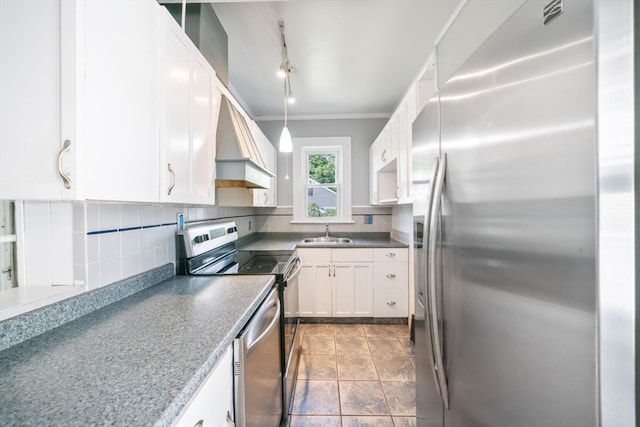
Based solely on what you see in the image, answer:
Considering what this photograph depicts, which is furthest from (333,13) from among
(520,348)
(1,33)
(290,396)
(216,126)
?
(290,396)

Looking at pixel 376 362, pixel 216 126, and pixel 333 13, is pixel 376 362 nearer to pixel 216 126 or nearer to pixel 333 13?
pixel 216 126

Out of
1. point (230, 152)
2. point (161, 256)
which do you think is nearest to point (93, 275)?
point (161, 256)

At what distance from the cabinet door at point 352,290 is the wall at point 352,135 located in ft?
3.46

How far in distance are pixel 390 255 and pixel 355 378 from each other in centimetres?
127

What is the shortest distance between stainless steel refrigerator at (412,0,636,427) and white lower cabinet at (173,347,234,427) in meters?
0.69

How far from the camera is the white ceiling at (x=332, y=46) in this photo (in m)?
1.75

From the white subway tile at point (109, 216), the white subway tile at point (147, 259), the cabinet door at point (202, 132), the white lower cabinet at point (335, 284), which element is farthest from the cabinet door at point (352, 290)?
the white subway tile at point (109, 216)

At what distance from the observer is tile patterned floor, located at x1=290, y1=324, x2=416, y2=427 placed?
1652 millimetres

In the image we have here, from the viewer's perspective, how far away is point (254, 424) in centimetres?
105

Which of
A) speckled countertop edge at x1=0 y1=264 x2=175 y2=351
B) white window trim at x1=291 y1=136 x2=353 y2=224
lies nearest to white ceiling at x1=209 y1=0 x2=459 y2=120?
white window trim at x1=291 y1=136 x2=353 y2=224

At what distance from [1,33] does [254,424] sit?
4.88ft

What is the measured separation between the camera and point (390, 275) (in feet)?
9.42

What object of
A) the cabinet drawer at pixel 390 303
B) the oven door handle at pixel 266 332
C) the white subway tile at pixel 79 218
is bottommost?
the cabinet drawer at pixel 390 303

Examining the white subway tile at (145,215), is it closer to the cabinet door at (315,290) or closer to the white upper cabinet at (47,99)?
the white upper cabinet at (47,99)
